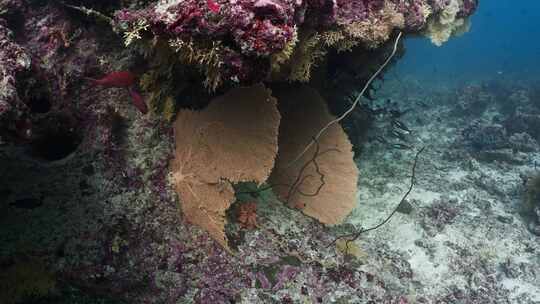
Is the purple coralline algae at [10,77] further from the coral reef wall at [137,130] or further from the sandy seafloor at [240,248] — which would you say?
the sandy seafloor at [240,248]

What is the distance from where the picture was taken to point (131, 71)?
420cm

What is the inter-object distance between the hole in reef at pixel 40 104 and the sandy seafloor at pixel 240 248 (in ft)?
1.80

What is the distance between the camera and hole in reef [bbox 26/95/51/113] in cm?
370

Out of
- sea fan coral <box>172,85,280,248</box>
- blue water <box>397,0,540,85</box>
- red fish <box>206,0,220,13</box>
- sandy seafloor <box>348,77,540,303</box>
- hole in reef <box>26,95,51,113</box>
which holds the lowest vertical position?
blue water <box>397,0,540,85</box>

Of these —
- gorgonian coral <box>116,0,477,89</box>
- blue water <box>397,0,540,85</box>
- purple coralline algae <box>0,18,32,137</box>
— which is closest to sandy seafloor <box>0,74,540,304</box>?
purple coralline algae <box>0,18,32,137</box>

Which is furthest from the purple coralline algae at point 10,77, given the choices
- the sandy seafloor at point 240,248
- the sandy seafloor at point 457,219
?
the sandy seafloor at point 457,219

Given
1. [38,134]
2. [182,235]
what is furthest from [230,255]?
[38,134]

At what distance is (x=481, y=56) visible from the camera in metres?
35.9

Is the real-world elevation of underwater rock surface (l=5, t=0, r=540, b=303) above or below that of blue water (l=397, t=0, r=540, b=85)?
above

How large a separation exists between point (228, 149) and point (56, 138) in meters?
1.90

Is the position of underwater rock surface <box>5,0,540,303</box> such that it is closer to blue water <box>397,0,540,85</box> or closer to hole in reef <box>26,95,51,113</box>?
hole in reef <box>26,95,51,113</box>

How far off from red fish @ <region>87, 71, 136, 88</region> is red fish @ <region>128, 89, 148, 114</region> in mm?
116

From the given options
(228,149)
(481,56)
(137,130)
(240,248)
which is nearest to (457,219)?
(240,248)

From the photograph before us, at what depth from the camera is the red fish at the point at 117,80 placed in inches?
151
